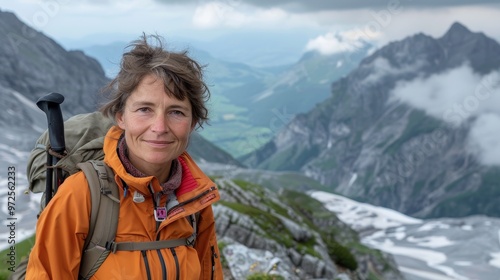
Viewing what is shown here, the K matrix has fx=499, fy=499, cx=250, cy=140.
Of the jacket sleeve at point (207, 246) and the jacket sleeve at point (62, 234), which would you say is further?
the jacket sleeve at point (207, 246)

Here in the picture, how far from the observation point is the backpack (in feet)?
15.8

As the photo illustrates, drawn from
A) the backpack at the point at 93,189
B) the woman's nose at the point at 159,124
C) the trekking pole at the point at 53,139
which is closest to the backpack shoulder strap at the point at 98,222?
the backpack at the point at 93,189

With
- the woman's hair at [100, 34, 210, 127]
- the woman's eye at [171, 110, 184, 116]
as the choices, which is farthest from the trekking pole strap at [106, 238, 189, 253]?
the woman's hair at [100, 34, 210, 127]

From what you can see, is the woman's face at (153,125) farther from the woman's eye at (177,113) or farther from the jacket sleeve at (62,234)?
the jacket sleeve at (62,234)

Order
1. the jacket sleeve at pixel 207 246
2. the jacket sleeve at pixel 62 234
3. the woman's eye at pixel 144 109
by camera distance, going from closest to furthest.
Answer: the jacket sleeve at pixel 62 234 < the woman's eye at pixel 144 109 < the jacket sleeve at pixel 207 246

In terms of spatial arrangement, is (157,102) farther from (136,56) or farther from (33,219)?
(33,219)

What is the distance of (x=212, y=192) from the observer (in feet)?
18.9

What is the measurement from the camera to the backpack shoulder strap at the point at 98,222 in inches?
189

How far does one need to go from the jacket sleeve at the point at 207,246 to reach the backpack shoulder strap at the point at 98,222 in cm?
136

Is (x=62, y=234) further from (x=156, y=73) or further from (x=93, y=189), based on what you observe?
(x=156, y=73)

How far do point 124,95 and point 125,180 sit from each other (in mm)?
953

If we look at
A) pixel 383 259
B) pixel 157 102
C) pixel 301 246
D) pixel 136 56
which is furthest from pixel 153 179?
pixel 383 259

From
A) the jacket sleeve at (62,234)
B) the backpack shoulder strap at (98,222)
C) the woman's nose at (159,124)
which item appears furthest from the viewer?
the woman's nose at (159,124)

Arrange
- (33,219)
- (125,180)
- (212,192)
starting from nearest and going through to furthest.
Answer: (125,180) → (212,192) → (33,219)
